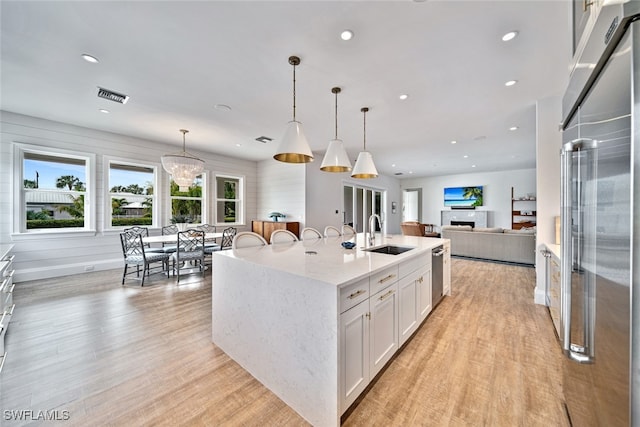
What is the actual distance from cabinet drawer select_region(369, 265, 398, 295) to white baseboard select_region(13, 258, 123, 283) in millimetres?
5842

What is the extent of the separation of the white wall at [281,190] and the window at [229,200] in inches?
17.4

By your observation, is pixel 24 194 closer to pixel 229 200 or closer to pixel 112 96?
pixel 112 96

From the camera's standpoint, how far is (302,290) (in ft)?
5.12

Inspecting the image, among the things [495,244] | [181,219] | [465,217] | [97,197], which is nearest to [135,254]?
[97,197]

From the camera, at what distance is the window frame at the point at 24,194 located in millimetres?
4172

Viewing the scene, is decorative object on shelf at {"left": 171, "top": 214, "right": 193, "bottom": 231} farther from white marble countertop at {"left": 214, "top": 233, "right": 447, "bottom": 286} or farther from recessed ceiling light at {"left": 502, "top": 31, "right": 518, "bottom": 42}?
recessed ceiling light at {"left": 502, "top": 31, "right": 518, "bottom": 42}

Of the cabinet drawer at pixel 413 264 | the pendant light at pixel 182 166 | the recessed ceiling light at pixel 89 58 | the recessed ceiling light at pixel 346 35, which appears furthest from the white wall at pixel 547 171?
the pendant light at pixel 182 166

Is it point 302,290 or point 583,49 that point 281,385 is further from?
point 583,49

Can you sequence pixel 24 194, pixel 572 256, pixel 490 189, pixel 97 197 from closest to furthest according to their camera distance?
pixel 572 256 < pixel 24 194 < pixel 97 197 < pixel 490 189

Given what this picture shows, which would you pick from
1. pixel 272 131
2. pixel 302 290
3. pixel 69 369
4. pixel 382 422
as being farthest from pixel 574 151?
pixel 272 131

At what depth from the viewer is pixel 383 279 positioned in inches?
73.6

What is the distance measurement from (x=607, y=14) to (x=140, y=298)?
4865mm

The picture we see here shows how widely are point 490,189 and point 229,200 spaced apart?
33.0ft

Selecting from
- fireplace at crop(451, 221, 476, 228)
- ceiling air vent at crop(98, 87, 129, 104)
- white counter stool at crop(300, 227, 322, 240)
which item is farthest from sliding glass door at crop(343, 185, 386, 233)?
ceiling air vent at crop(98, 87, 129, 104)
